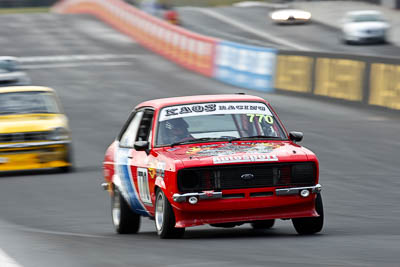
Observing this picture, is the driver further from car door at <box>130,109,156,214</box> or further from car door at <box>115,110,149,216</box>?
car door at <box>115,110,149,216</box>

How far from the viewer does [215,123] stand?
9.49m

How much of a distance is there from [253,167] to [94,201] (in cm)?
534

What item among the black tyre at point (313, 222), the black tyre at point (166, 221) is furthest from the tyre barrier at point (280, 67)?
the black tyre at point (166, 221)

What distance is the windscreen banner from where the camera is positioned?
30906mm

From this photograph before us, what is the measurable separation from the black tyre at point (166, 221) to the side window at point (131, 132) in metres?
1.40

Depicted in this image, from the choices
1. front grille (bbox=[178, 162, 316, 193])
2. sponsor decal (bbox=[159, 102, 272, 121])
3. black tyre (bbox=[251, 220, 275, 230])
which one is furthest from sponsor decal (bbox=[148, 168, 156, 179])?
black tyre (bbox=[251, 220, 275, 230])

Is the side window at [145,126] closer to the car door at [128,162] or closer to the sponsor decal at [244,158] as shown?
the car door at [128,162]

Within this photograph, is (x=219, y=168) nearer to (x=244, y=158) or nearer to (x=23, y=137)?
(x=244, y=158)

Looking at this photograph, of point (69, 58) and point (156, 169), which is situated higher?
point (156, 169)

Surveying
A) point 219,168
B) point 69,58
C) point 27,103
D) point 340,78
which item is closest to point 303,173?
point 219,168

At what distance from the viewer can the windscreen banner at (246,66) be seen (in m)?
30.9

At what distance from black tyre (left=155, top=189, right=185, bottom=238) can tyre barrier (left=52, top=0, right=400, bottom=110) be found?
46.9 feet

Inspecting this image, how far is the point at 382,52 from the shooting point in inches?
1785

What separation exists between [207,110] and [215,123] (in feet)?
0.52
